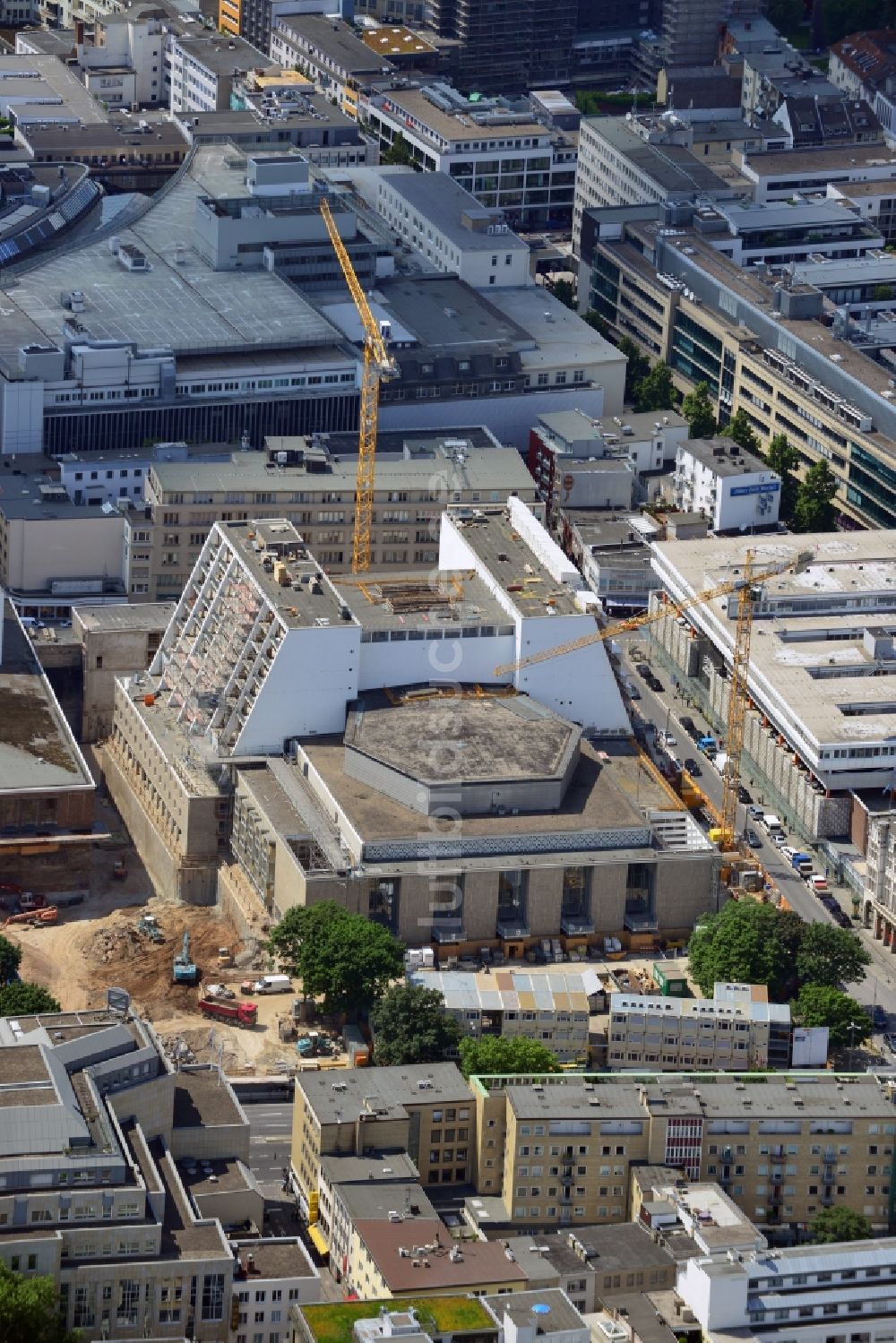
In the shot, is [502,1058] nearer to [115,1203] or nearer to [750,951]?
[750,951]

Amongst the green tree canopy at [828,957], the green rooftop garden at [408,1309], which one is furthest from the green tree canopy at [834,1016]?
the green rooftop garden at [408,1309]

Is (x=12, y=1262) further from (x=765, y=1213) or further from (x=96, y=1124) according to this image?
(x=765, y=1213)

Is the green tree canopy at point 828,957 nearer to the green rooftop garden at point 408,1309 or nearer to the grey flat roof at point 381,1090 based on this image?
the grey flat roof at point 381,1090

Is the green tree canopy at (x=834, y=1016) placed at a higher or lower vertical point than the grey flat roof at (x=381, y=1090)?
lower

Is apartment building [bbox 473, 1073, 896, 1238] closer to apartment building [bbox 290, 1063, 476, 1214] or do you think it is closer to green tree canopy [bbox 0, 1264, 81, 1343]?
apartment building [bbox 290, 1063, 476, 1214]

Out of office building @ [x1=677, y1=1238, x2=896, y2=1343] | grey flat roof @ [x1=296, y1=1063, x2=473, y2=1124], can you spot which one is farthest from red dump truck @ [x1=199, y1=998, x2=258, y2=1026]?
office building @ [x1=677, y1=1238, x2=896, y2=1343]

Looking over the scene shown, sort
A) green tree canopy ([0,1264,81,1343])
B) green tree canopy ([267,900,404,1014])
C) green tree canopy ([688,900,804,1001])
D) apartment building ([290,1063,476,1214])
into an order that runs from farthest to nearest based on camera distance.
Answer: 1. green tree canopy ([688,900,804,1001])
2. green tree canopy ([267,900,404,1014])
3. apartment building ([290,1063,476,1214])
4. green tree canopy ([0,1264,81,1343])
